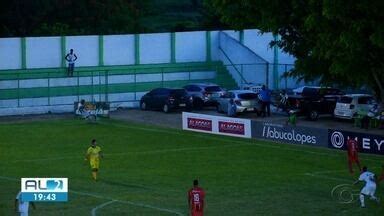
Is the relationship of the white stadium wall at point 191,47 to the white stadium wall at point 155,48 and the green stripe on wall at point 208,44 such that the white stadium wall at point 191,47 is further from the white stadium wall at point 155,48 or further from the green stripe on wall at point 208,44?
the white stadium wall at point 155,48

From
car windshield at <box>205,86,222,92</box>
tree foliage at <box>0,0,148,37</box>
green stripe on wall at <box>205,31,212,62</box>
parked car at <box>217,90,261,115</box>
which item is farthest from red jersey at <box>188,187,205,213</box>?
tree foliage at <box>0,0,148,37</box>

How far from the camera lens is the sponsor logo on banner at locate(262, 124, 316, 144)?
4569cm

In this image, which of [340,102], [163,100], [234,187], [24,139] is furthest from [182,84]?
[234,187]

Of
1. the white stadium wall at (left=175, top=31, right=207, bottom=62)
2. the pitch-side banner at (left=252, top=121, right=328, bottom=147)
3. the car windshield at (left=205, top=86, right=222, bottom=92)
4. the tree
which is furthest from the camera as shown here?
the white stadium wall at (left=175, top=31, right=207, bottom=62)

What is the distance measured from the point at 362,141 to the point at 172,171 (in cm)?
907

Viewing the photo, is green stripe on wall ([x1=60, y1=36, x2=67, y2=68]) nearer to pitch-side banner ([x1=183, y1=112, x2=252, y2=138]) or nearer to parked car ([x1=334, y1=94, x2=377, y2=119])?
pitch-side banner ([x1=183, y1=112, x2=252, y2=138])

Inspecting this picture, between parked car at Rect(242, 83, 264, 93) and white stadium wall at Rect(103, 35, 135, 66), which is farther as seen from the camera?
white stadium wall at Rect(103, 35, 135, 66)

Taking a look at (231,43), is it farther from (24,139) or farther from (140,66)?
(24,139)

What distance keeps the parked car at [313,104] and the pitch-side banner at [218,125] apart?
750 cm

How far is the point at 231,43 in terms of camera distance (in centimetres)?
6994

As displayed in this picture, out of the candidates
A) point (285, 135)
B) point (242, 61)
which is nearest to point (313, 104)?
point (285, 135)

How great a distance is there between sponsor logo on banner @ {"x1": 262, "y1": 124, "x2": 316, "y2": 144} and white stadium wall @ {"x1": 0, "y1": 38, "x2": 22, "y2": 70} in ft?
71.9

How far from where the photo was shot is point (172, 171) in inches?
1507

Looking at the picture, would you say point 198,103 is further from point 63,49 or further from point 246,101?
point 63,49
